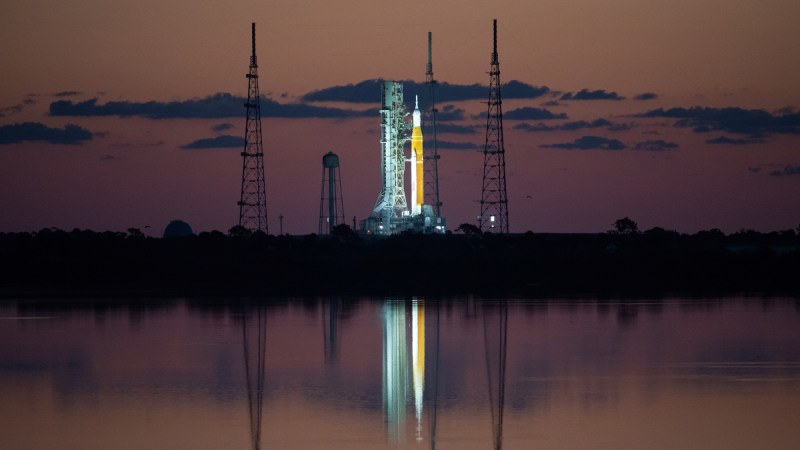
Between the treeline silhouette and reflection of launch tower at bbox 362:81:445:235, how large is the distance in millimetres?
2284

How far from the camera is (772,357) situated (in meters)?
32.3

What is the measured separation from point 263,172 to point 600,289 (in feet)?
61.6

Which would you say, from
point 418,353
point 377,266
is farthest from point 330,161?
point 418,353

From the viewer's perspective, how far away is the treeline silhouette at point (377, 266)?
68.4 metres

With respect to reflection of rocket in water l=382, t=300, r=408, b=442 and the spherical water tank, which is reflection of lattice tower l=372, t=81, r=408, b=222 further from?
reflection of rocket in water l=382, t=300, r=408, b=442

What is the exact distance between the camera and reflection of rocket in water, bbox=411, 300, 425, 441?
967 inches

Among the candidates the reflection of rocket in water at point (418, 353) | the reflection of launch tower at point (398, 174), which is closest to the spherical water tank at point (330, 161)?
the reflection of launch tower at point (398, 174)

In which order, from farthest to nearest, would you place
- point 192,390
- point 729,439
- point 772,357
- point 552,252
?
1. point 552,252
2. point 772,357
3. point 192,390
4. point 729,439

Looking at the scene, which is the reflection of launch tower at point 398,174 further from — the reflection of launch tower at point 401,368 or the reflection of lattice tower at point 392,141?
the reflection of launch tower at point 401,368

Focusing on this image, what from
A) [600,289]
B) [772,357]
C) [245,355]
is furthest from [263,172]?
[772,357]

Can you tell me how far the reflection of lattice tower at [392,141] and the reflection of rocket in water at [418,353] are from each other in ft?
107

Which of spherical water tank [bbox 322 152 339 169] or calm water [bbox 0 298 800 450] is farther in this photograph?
spherical water tank [bbox 322 152 339 169]

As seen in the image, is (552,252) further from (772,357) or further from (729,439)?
(729,439)

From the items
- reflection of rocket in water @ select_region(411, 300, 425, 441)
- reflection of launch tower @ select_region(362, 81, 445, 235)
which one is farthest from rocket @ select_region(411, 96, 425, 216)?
reflection of rocket in water @ select_region(411, 300, 425, 441)
